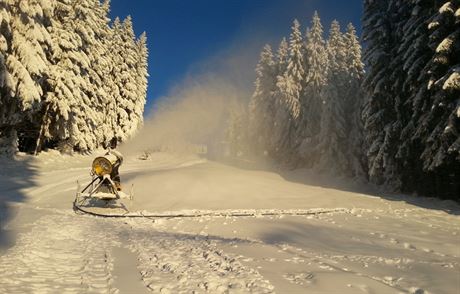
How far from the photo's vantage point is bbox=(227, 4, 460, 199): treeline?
68.9ft

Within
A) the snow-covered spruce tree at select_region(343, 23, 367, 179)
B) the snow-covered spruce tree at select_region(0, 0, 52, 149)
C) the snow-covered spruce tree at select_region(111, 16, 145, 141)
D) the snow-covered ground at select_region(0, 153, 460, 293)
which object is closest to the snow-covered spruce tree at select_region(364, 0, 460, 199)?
the snow-covered ground at select_region(0, 153, 460, 293)

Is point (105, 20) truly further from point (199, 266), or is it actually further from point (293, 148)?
point (199, 266)

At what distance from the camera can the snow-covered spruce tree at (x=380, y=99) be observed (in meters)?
27.4

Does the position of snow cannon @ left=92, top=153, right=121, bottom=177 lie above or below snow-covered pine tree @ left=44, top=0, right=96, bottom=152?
below

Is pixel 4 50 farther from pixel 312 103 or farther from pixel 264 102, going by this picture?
pixel 264 102

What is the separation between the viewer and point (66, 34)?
33.3 m

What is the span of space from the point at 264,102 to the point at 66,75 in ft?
105

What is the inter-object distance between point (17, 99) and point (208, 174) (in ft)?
51.3

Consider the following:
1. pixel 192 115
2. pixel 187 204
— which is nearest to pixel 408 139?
pixel 187 204

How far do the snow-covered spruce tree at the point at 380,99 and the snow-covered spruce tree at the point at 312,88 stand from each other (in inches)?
561

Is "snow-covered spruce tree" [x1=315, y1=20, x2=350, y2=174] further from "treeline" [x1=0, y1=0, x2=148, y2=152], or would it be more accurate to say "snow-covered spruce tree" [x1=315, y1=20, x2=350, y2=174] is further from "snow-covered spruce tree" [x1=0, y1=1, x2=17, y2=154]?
"snow-covered spruce tree" [x1=0, y1=1, x2=17, y2=154]

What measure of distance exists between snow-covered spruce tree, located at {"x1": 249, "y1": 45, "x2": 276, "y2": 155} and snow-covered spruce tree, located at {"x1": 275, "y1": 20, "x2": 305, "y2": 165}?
16.2 ft

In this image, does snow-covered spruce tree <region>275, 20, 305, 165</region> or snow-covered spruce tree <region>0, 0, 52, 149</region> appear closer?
snow-covered spruce tree <region>0, 0, 52, 149</region>

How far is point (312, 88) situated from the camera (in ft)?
161
